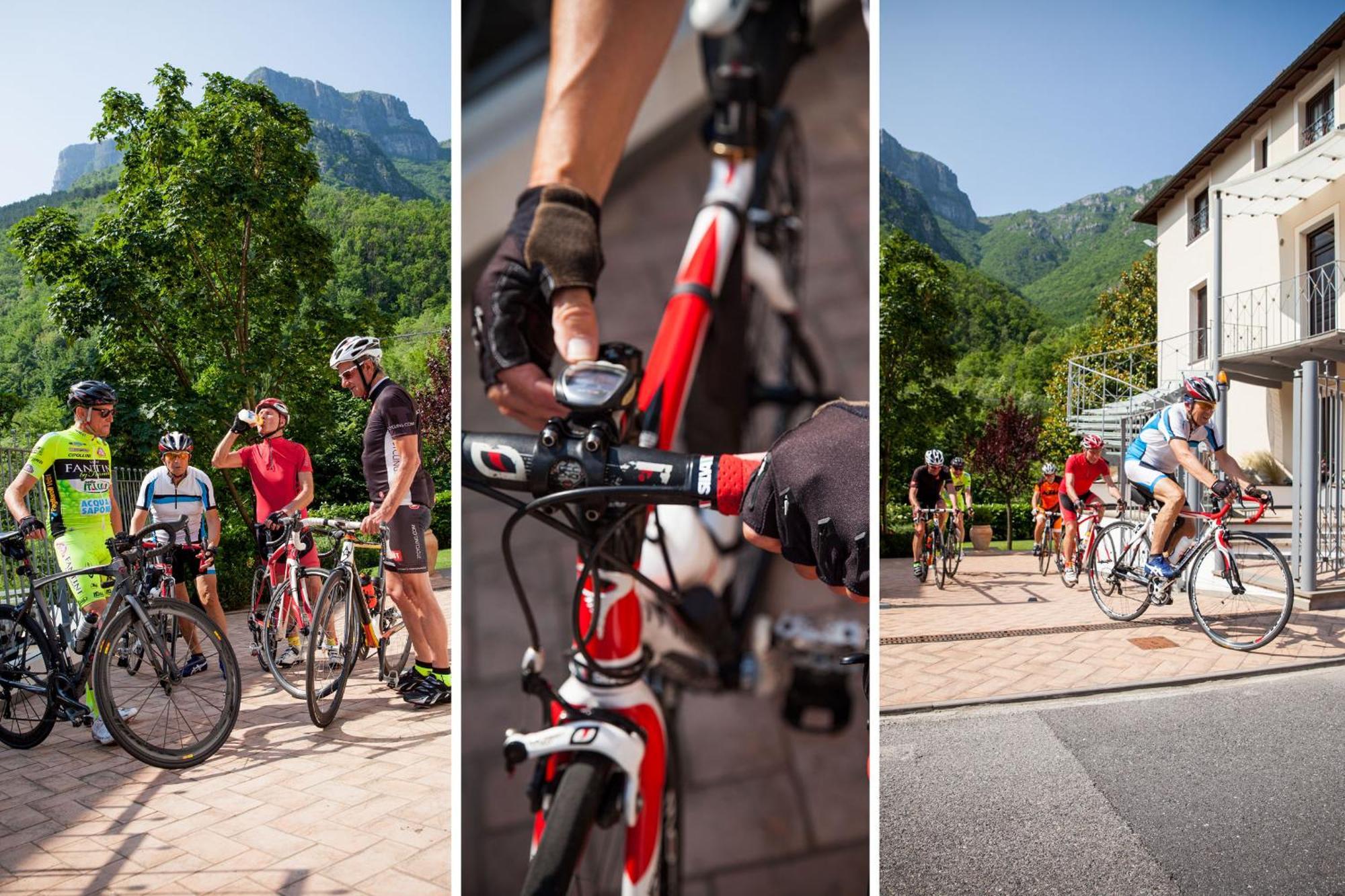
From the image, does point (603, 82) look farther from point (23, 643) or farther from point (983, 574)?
point (983, 574)

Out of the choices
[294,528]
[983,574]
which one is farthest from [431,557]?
[983,574]

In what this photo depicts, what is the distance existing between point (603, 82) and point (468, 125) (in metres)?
0.21

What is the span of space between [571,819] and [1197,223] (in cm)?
754

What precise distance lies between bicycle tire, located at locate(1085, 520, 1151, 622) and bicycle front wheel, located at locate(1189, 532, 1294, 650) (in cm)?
33

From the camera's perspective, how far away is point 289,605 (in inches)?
133

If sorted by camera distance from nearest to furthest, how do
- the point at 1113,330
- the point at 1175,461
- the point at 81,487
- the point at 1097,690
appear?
1. the point at 81,487
2. the point at 1097,690
3. the point at 1175,461
4. the point at 1113,330

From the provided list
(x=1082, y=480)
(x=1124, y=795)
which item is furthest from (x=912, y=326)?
(x=1124, y=795)

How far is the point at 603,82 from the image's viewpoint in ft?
3.62

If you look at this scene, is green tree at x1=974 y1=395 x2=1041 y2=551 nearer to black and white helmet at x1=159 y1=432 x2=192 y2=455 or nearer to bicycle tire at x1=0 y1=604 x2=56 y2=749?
black and white helmet at x1=159 y1=432 x2=192 y2=455

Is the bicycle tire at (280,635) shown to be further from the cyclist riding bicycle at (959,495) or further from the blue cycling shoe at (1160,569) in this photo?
the cyclist riding bicycle at (959,495)

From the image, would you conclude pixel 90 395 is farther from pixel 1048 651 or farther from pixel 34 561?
pixel 1048 651

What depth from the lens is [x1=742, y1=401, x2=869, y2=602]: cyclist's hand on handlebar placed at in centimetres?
106

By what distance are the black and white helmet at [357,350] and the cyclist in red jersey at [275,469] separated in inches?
46.4

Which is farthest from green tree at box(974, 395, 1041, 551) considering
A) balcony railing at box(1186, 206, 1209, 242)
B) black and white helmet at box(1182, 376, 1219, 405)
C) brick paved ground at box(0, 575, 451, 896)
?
brick paved ground at box(0, 575, 451, 896)
